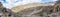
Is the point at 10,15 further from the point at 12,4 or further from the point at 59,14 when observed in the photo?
the point at 59,14

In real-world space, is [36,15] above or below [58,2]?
below

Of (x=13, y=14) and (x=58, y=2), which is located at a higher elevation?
(x=58, y=2)

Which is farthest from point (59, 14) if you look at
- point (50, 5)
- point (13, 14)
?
point (13, 14)

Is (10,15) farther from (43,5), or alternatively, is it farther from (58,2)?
(58,2)

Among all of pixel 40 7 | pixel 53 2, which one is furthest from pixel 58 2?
pixel 40 7

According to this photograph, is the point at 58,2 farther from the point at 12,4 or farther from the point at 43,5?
the point at 12,4

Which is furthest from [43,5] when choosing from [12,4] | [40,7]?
[12,4]

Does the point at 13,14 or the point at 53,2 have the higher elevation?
the point at 53,2
